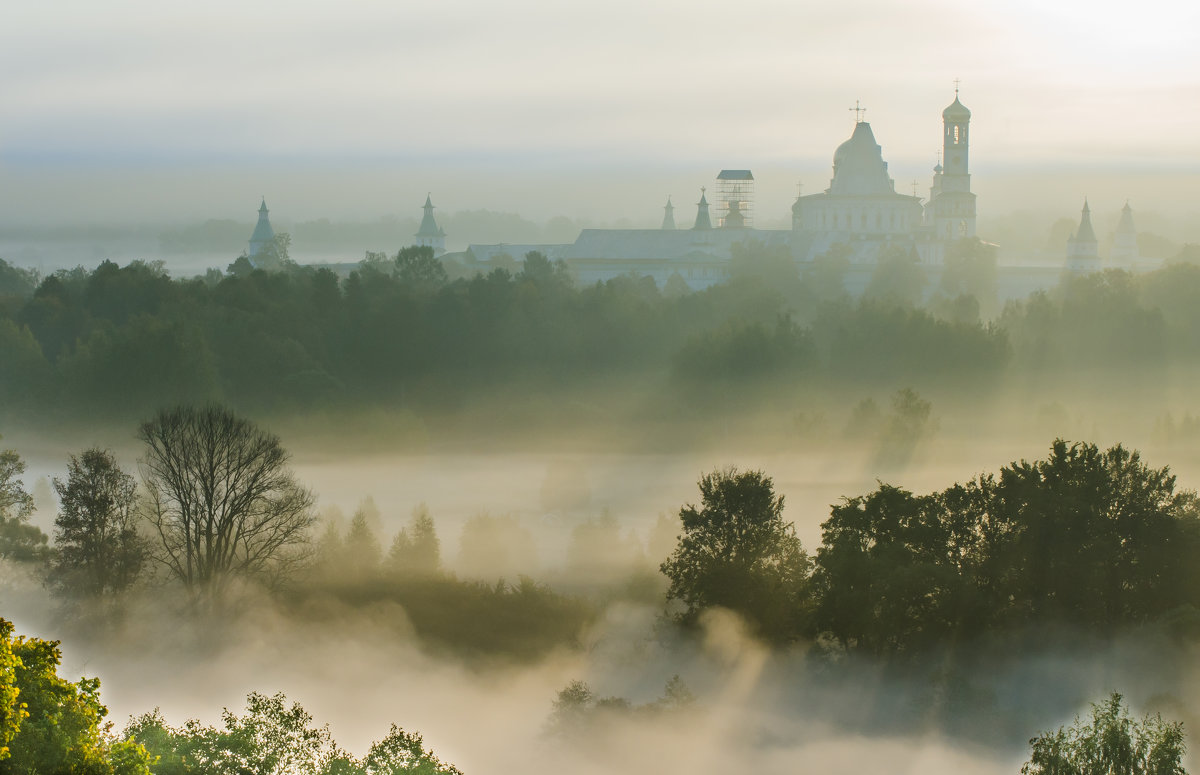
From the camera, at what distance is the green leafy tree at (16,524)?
2748 centimetres

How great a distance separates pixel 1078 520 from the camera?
22547mm

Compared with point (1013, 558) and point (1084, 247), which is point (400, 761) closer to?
point (1013, 558)

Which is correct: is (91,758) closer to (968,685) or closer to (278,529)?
(968,685)

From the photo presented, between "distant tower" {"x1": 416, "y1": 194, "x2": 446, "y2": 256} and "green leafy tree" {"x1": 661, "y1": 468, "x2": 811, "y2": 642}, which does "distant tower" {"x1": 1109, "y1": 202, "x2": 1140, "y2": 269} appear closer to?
"distant tower" {"x1": 416, "y1": 194, "x2": 446, "y2": 256}

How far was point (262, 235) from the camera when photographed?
123 meters

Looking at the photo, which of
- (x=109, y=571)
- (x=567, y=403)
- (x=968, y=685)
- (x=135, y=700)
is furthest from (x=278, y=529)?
(x=567, y=403)

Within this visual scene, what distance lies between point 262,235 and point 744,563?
105m

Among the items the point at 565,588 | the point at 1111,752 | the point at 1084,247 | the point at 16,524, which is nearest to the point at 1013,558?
the point at 1111,752

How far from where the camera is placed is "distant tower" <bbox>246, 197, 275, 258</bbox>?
120287 mm

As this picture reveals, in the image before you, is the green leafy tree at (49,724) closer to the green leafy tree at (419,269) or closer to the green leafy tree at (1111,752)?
the green leafy tree at (1111,752)

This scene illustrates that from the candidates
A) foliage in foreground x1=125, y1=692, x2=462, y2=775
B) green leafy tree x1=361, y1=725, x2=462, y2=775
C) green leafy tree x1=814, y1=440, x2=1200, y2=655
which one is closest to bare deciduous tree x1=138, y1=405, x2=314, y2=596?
foliage in foreground x1=125, y1=692, x2=462, y2=775

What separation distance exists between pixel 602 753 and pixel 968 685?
15.9ft

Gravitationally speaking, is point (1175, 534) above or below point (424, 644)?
above

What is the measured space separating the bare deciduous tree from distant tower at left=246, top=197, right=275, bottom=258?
3626 inches
